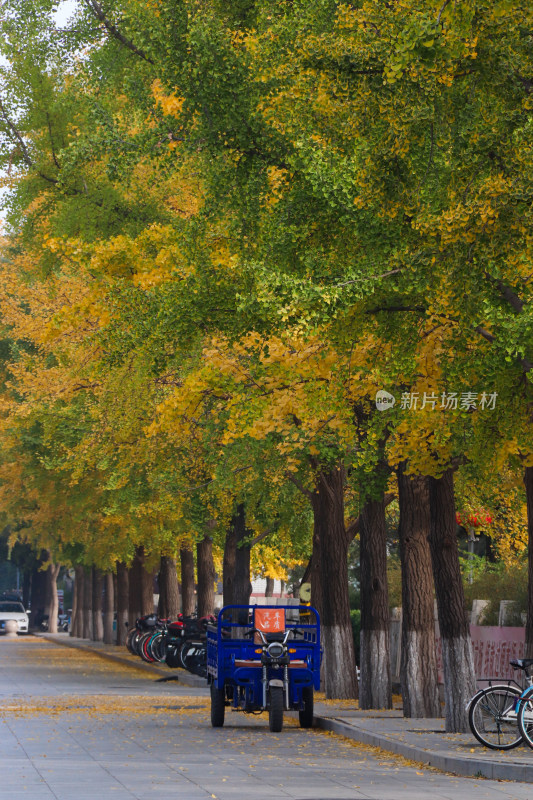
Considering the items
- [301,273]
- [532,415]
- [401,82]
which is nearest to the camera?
[401,82]

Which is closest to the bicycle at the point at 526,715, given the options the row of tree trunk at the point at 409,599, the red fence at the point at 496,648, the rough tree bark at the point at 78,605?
the row of tree trunk at the point at 409,599

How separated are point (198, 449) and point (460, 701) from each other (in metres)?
10.6

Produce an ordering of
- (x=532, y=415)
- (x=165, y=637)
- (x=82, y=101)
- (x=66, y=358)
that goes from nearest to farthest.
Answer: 1. (x=532, y=415)
2. (x=82, y=101)
3. (x=66, y=358)
4. (x=165, y=637)

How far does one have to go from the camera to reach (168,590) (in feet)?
144

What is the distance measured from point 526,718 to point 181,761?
150 inches

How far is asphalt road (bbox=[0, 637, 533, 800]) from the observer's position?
37.2 ft

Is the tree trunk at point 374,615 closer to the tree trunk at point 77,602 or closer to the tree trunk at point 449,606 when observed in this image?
the tree trunk at point 449,606

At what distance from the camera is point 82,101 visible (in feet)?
75.5

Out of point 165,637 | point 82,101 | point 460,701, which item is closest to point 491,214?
point 460,701

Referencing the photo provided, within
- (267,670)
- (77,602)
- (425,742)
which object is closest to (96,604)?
(77,602)

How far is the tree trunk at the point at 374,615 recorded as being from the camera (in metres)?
21.3

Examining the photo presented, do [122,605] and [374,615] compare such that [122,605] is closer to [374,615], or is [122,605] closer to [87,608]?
[87,608]

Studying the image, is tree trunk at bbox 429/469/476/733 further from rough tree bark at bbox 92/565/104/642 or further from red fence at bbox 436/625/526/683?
rough tree bark at bbox 92/565/104/642

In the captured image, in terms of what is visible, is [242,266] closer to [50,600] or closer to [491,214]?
[491,214]
